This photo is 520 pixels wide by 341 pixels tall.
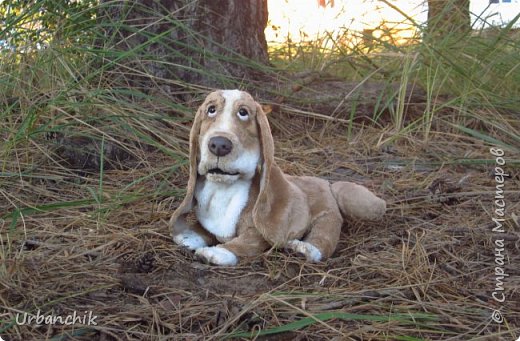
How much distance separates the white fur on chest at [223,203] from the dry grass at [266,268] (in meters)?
0.13

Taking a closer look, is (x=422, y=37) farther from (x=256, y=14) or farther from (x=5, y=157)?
(x=5, y=157)

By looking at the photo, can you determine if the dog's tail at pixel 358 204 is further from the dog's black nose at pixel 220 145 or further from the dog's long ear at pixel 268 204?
the dog's black nose at pixel 220 145

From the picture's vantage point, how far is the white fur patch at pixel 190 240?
1.84 m

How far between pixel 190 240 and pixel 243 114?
39 cm

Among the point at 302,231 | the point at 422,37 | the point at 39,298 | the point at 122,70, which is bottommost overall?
the point at 39,298

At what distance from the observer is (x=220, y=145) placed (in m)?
1.69

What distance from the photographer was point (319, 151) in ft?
8.92

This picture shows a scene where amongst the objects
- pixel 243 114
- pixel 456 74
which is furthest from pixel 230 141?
pixel 456 74

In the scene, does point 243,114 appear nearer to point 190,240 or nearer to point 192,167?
point 192,167

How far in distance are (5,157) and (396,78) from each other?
1847 mm

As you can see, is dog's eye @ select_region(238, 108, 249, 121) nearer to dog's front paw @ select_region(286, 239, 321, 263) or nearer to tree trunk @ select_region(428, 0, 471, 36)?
dog's front paw @ select_region(286, 239, 321, 263)

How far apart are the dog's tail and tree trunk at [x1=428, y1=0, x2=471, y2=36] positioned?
1182 millimetres

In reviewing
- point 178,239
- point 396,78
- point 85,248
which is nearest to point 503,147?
point 396,78

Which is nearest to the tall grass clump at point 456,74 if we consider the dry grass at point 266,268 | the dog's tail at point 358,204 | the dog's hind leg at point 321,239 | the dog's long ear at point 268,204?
the dry grass at point 266,268
